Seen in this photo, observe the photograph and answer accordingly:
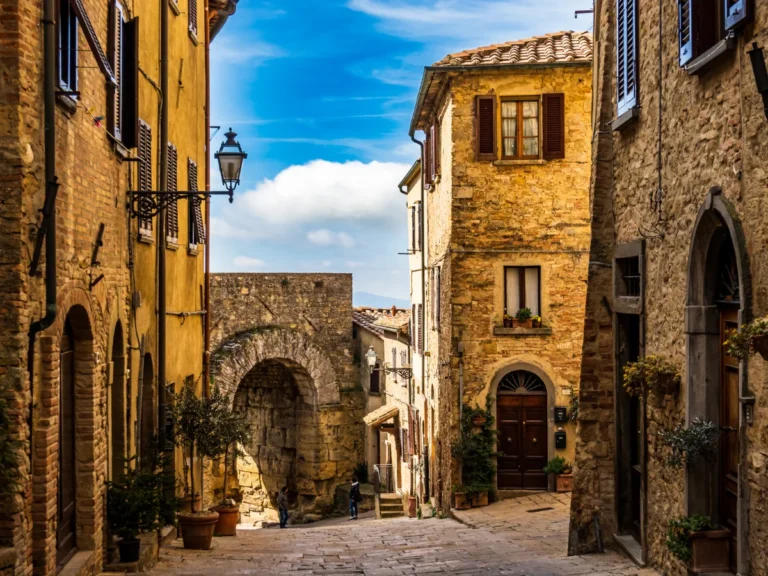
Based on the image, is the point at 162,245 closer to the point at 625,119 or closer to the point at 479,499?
the point at 625,119

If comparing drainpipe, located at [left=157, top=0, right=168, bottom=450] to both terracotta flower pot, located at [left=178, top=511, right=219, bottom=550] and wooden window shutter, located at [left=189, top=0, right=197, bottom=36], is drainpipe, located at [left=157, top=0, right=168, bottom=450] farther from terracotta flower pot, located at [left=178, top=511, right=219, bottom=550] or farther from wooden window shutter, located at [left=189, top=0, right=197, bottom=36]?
wooden window shutter, located at [left=189, top=0, right=197, bottom=36]

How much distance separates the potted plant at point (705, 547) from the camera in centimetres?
772

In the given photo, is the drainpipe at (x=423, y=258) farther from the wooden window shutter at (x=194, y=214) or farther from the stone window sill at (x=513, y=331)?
the wooden window shutter at (x=194, y=214)

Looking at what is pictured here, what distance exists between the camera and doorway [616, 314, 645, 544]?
35.9 feet

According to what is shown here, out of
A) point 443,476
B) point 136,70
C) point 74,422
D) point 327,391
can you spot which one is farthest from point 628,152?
point 327,391

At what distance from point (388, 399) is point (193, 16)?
50.1 feet

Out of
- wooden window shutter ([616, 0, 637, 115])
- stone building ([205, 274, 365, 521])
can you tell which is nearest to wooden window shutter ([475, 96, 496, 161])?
wooden window shutter ([616, 0, 637, 115])

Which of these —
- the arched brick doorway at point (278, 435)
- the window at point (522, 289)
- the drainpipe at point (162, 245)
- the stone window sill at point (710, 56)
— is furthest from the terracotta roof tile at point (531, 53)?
the arched brick doorway at point (278, 435)

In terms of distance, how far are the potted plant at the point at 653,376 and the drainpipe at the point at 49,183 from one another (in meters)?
5.24

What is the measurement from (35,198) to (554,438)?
13.3 metres

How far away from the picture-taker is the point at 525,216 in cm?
1898

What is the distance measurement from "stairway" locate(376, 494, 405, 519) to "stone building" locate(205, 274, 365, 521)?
3798 millimetres

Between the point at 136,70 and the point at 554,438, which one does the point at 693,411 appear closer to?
the point at 136,70

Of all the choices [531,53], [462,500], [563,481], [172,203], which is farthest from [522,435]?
[172,203]
